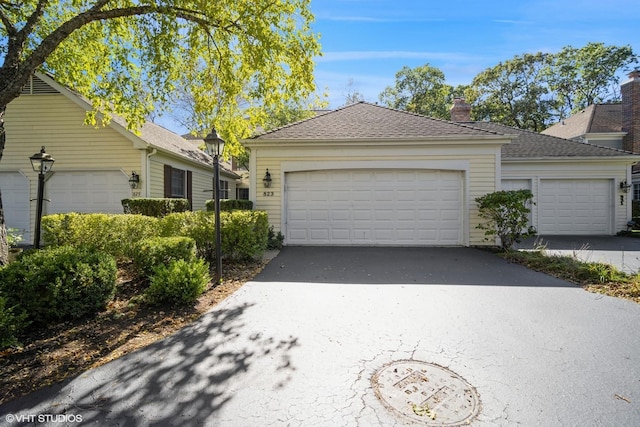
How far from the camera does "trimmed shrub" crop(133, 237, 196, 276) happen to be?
14.8ft

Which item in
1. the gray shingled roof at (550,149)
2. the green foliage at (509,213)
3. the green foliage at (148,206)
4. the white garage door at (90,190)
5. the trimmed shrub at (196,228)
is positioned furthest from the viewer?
the gray shingled roof at (550,149)

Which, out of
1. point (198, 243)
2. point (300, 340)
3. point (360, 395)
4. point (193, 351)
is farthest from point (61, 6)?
point (360, 395)

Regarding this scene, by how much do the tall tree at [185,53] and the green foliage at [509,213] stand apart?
5.47 m

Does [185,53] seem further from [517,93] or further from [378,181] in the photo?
[517,93]

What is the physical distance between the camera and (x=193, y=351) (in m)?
2.93

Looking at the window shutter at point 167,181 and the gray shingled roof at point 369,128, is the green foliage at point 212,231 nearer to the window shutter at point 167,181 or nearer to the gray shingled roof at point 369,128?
the gray shingled roof at point 369,128

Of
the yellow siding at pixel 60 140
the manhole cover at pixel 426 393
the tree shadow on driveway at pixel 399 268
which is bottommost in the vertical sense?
the manhole cover at pixel 426 393

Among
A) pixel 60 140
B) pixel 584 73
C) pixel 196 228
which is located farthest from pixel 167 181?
pixel 584 73

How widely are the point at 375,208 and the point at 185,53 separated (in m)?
6.29

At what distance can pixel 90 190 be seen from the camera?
9820 millimetres

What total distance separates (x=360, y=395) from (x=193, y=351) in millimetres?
1668

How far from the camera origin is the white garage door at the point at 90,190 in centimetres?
974

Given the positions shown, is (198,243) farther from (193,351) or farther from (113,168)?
(113,168)

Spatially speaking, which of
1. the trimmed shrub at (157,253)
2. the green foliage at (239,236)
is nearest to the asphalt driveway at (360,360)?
the trimmed shrub at (157,253)
